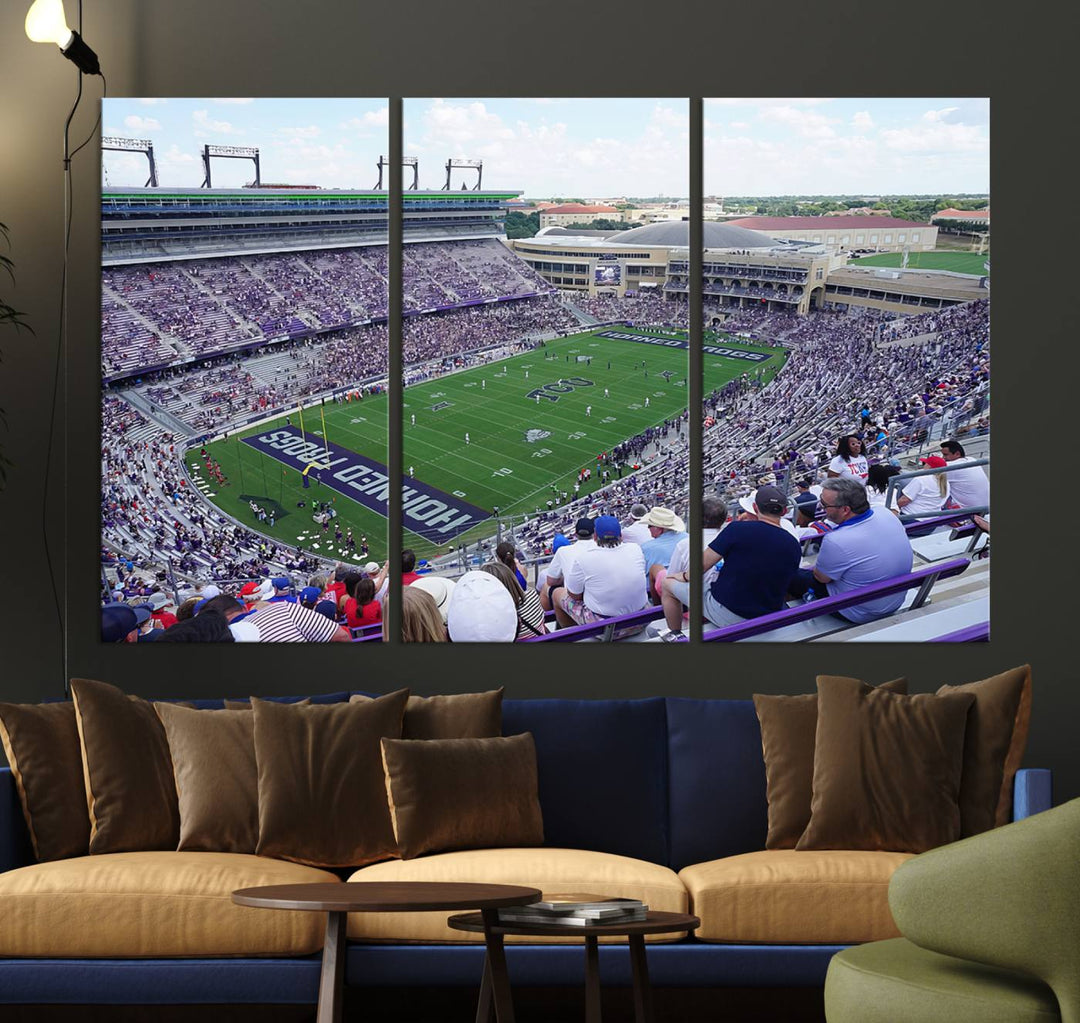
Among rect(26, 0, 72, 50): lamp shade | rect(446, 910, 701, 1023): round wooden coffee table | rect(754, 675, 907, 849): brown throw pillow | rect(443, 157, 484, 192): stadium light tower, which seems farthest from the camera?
rect(443, 157, 484, 192): stadium light tower

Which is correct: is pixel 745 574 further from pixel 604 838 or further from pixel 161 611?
pixel 161 611

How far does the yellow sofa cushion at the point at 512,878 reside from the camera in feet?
11.8

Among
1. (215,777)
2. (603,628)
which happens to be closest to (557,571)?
(603,628)

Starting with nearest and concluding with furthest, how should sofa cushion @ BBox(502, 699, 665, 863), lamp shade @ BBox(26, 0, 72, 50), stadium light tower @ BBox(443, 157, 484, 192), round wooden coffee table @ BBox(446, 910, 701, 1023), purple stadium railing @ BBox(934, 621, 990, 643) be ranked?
1. round wooden coffee table @ BBox(446, 910, 701, 1023)
2. sofa cushion @ BBox(502, 699, 665, 863)
3. lamp shade @ BBox(26, 0, 72, 50)
4. purple stadium railing @ BBox(934, 621, 990, 643)
5. stadium light tower @ BBox(443, 157, 484, 192)

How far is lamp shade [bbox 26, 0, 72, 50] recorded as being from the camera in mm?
4820

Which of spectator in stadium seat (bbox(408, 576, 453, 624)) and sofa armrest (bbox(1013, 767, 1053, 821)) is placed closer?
sofa armrest (bbox(1013, 767, 1053, 821))

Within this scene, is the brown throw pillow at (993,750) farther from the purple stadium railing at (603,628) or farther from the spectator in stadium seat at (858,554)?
the purple stadium railing at (603,628)

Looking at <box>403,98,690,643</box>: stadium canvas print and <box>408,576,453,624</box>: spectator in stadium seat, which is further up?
<box>403,98,690,643</box>: stadium canvas print

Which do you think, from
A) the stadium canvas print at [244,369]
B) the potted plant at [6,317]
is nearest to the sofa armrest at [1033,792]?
the stadium canvas print at [244,369]

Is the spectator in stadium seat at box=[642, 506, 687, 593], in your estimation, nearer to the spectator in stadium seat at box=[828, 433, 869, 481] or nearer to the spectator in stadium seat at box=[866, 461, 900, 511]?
the spectator in stadium seat at box=[828, 433, 869, 481]

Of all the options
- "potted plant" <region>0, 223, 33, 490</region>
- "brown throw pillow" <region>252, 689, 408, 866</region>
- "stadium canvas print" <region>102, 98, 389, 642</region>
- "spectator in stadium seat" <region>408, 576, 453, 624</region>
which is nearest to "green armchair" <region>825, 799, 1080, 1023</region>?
"brown throw pillow" <region>252, 689, 408, 866</region>

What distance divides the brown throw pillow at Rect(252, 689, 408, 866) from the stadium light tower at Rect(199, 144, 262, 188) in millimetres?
2284

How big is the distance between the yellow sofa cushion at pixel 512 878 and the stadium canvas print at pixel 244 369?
1.55 metres

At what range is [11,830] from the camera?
3844 millimetres
